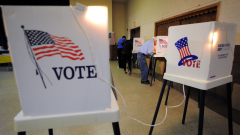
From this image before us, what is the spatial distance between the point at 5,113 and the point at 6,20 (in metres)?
2.07

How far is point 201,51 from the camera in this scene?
2.81 ft

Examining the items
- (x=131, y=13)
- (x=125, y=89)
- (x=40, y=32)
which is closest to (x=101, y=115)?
(x=40, y=32)

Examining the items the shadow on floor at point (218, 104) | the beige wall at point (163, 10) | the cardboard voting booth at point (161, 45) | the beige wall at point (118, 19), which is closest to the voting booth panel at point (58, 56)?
the shadow on floor at point (218, 104)

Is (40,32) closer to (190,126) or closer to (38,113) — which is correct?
(38,113)

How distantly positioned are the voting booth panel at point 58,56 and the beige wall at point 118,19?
25.8 feet

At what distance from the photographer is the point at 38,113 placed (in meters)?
0.52

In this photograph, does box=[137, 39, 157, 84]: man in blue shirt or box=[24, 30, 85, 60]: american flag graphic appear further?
box=[137, 39, 157, 84]: man in blue shirt

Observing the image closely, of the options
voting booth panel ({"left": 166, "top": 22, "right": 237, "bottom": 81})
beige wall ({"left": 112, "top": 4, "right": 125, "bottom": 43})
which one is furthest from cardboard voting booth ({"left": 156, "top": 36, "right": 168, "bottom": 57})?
beige wall ({"left": 112, "top": 4, "right": 125, "bottom": 43})

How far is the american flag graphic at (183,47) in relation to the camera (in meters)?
0.93

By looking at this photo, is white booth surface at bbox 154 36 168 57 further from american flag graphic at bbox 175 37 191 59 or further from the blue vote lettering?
the blue vote lettering

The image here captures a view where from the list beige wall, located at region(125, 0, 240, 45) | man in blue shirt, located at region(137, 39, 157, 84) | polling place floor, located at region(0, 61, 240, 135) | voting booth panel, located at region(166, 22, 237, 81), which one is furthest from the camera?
man in blue shirt, located at region(137, 39, 157, 84)

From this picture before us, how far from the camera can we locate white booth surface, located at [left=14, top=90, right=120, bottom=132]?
A: 0.51m

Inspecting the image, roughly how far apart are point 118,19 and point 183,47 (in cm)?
764

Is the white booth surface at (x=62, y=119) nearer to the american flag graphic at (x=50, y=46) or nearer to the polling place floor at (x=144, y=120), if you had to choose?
the american flag graphic at (x=50, y=46)
